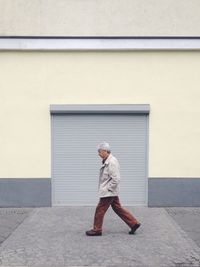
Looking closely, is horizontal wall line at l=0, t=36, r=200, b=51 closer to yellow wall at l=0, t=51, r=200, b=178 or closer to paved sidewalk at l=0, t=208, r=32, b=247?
yellow wall at l=0, t=51, r=200, b=178

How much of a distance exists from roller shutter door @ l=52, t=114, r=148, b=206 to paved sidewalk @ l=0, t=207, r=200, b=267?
105cm

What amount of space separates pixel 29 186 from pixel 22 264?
13.8 ft

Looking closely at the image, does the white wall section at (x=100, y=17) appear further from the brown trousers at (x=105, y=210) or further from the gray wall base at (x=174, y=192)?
the brown trousers at (x=105, y=210)

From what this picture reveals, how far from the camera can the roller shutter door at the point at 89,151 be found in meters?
10.8

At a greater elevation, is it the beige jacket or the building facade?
the building facade

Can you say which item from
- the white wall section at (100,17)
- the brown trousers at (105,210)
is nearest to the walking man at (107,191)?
the brown trousers at (105,210)

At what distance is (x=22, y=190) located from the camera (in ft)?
35.1

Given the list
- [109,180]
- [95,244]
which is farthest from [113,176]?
[95,244]

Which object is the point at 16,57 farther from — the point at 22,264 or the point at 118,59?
the point at 22,264

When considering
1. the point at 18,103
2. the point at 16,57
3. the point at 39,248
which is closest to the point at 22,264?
the point at 39,248

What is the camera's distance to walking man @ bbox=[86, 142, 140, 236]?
26.2 feet

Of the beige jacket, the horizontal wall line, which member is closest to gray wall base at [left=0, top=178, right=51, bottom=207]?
the beige jacket

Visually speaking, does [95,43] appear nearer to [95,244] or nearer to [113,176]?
[113,176]

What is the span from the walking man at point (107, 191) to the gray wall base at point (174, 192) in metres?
2.63
